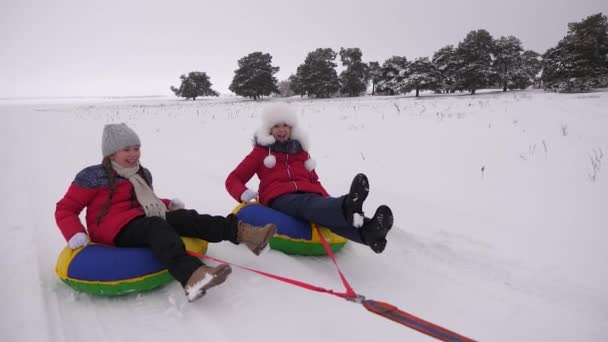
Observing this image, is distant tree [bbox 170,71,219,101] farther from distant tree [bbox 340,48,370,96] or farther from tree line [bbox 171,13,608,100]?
distant tree [bbox 340,48,370,96]

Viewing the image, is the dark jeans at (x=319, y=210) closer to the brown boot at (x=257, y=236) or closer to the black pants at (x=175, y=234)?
the brown boot at (x=257, y=236)

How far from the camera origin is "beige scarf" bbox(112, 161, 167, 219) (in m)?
2.55

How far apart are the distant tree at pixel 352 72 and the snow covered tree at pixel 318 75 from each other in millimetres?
1833

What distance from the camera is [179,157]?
682cm

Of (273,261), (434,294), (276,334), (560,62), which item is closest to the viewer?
(276,334)

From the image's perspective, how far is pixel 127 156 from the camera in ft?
8.40

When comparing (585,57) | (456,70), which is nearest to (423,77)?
(456,70)

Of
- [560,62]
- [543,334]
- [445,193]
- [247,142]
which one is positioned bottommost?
[543,334]

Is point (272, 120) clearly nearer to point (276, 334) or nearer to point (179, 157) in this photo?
point (276, 334)

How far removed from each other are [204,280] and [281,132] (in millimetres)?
1787

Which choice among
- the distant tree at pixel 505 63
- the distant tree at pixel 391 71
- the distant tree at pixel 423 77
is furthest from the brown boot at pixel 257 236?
the distant tree at pixel 391 71

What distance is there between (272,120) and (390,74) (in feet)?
111

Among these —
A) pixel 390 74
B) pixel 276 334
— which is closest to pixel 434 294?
pixel 276 334

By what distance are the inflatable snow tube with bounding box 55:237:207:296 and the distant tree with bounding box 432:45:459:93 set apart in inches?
1208
